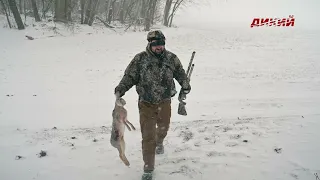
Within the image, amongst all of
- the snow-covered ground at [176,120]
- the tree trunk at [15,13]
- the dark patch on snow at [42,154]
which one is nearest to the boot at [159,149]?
the snow-covered ground at [176,120]

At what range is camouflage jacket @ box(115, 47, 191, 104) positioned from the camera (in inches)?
166

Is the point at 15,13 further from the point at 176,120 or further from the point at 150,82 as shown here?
the point at 150,82

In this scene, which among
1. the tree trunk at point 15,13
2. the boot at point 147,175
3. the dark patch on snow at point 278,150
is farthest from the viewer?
the tree trunk at point 15,13

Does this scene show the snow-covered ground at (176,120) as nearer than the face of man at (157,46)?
No

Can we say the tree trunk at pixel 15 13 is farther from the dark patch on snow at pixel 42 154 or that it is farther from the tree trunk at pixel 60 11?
the dark patch on snow at pixel 42 154

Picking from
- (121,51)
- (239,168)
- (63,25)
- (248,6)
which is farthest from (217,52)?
(248,6)

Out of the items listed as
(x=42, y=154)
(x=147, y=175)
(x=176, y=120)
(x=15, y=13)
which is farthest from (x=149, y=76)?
(x=15, y=13)

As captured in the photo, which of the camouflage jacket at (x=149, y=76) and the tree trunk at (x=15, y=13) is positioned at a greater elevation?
the camouflage jacket at (x=149, y=76)

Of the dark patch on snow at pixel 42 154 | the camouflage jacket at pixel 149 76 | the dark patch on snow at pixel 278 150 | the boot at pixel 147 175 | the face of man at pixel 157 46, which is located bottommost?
the dark patch on snow at pixel 42 154

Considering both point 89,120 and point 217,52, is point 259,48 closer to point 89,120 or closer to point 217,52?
point 217,52

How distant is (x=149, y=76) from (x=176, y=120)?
286 cm

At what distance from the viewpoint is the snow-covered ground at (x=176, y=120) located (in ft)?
15.3

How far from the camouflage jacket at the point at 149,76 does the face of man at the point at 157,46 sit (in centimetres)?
6

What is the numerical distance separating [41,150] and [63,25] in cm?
1815
